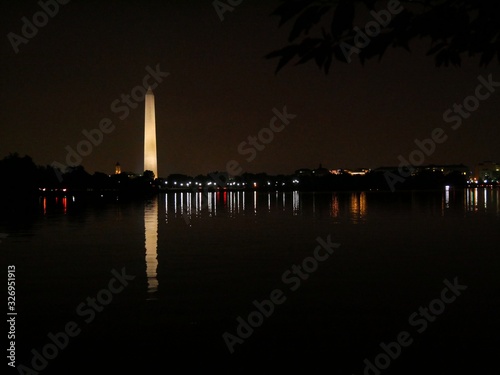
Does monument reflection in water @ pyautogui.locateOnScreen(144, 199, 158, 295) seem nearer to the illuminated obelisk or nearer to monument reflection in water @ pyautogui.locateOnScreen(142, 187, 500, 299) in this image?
monument reflection in water @ pyautogui.locateOnScreen(142, 187, 500, 299)

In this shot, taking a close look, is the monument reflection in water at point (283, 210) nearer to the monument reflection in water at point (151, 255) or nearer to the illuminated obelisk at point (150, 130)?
the monument reflection in water at point (151, 255)

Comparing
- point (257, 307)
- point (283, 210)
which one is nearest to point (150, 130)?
point (283, 210)

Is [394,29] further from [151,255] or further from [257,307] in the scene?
[151,255]

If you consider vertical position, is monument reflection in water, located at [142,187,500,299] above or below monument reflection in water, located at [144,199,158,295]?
below

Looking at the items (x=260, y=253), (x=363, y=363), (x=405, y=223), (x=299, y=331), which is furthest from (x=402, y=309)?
(x=405, y=223)

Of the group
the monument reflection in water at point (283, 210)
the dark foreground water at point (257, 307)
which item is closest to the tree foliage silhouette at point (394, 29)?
the dark foreground water at point (257, 307)

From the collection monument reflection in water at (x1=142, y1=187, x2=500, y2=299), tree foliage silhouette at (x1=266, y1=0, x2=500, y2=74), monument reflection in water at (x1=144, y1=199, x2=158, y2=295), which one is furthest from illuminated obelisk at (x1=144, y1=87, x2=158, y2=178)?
tree foliage silhouette at (x1=266, y1=0, x2=500, y2=74)

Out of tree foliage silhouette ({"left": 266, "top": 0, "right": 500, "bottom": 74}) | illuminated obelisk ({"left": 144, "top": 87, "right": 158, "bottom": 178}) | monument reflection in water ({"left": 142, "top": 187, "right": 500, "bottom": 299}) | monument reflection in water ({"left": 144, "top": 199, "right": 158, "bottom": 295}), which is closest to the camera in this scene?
tree foliage silhouette ({"left": 266, "top": 0, "right": 500, "bottom": 74})

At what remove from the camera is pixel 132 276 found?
62.8 feet

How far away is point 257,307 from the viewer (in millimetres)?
14102

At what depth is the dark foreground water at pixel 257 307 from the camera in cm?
1027

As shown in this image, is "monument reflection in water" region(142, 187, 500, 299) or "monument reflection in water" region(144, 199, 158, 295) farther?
"monument reflection in water" region(142, 187, 500, 299)

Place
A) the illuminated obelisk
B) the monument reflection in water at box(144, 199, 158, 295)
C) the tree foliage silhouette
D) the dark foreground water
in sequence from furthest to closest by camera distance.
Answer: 1. the illuminated obelisk
2. the monument reflection in water at box(144, 199, 158, 295)
3. the dark foreground water
4. the tree foliage silhouette

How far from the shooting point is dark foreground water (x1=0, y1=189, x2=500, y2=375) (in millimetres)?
10273
